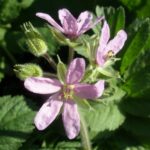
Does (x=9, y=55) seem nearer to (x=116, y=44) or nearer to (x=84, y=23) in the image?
(x=84, y=23)

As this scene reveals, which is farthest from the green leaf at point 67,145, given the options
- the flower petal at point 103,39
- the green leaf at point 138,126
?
the flower petal at point 103,39

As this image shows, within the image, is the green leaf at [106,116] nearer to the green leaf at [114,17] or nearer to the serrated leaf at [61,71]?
the green leaf at [114,17]

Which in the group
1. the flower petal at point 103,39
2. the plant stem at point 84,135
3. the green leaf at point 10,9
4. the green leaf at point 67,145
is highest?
the green leaf at point 10,9

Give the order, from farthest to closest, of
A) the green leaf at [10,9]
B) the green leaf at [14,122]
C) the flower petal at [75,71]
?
the green leaf at [10,9]
the green leaf at [14,122]
the flower petal at [75,71]

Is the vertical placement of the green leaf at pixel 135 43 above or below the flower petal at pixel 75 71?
below

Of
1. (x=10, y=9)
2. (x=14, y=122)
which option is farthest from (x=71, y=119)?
(x=10, y=9)

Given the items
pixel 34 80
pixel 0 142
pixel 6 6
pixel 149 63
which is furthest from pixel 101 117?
pixel 6 6
